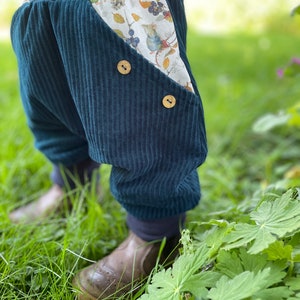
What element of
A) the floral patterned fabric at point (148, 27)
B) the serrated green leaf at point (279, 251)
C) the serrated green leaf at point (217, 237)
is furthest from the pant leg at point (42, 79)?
the serrated green leaf at point (279, 251)

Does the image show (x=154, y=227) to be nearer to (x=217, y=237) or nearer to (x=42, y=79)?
(x=217, y=237)

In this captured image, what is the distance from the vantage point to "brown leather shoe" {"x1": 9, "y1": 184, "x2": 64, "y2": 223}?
4.98 feet

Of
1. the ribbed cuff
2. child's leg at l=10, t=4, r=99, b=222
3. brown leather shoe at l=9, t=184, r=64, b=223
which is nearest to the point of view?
child's leg at l=10, t=4, r=99, b=222

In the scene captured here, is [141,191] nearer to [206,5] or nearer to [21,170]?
[21,170]

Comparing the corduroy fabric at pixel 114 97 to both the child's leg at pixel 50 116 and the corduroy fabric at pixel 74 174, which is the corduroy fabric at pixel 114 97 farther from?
the corduroy fabric at pixel 74 174

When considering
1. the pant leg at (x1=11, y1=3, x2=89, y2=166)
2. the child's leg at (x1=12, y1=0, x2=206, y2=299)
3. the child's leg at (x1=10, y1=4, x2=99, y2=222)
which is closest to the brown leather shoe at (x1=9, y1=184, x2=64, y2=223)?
the child's leg at (x1=10, y1=4, x2=99, y2=222)

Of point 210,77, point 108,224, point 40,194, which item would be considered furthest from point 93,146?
point 210,77

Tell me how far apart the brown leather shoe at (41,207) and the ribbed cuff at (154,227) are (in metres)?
0.32

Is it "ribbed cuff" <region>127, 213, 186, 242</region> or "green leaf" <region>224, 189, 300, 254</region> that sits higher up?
"green leaf" <region>224, 189, 300, 254</region>

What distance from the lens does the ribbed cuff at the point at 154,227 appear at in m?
1.29

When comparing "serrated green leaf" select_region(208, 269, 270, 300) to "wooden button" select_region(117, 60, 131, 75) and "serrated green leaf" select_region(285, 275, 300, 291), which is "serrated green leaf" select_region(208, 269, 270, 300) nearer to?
"serrated green leaf" select_region(285, 275, 300, 291)

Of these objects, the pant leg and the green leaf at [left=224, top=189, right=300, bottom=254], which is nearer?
the green leaf at [left=224, top=189, right=300, bottom=254]

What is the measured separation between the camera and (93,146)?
114cm

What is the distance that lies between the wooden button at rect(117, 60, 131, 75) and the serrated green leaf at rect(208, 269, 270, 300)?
→ 0.44 m
